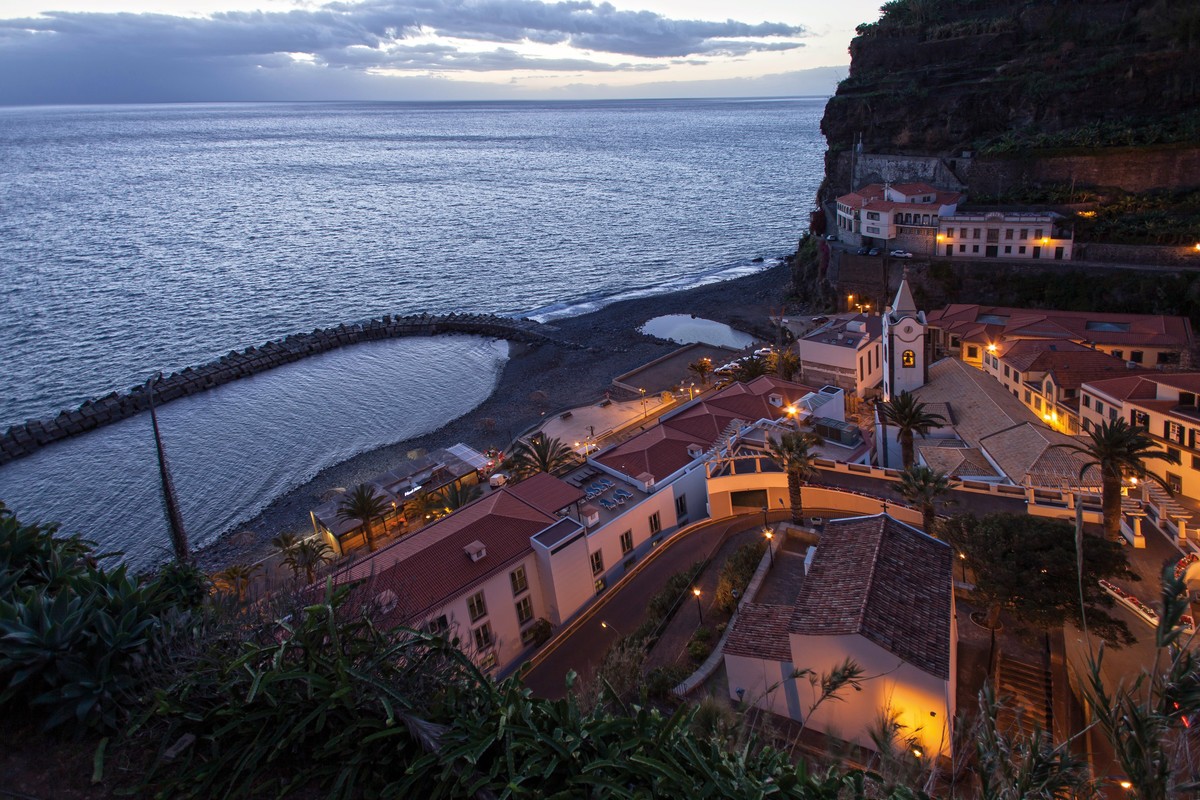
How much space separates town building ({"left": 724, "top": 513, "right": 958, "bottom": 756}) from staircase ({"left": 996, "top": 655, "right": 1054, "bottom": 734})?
1911 millimetres

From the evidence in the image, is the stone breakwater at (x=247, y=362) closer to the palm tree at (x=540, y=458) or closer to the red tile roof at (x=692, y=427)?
the palm tree at (x=540, y=458)

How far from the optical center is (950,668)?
1384 centimetres

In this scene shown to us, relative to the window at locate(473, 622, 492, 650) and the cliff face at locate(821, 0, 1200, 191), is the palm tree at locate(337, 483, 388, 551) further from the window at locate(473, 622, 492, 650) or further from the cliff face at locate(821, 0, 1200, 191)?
the cliff face at locate(821, 0, 1200, 191)

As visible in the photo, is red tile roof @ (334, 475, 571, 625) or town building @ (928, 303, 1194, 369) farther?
town building @ (928, 303, 1194, 369)

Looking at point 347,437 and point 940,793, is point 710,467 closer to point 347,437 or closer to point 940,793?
point 940,793

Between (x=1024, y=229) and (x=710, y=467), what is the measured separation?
3916 cm

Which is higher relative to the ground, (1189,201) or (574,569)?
(1189,201)

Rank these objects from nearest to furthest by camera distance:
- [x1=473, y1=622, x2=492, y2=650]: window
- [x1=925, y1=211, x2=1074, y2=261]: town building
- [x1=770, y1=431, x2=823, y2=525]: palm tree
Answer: [x1=473, y1=622, x2=492, y2=650]: window → [x1=770, y1=431, x2=823, y2=525]: palm tree → [x1=925, y1=211, x2=1074, y2=261]: town building

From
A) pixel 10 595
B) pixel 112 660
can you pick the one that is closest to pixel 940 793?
pixel 112 660

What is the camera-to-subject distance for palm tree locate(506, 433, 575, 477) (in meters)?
32.5

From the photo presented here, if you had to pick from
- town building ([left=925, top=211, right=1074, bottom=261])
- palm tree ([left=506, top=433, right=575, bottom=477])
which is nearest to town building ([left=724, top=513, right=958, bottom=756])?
palm tree ([left=506, top=433, right=575, bottom=477])

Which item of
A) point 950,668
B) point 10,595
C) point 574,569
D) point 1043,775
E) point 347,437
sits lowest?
point 347,437

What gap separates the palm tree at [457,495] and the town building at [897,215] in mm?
40509

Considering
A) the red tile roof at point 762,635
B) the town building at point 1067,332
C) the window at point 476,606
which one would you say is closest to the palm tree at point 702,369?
the town building at point 1067,332
